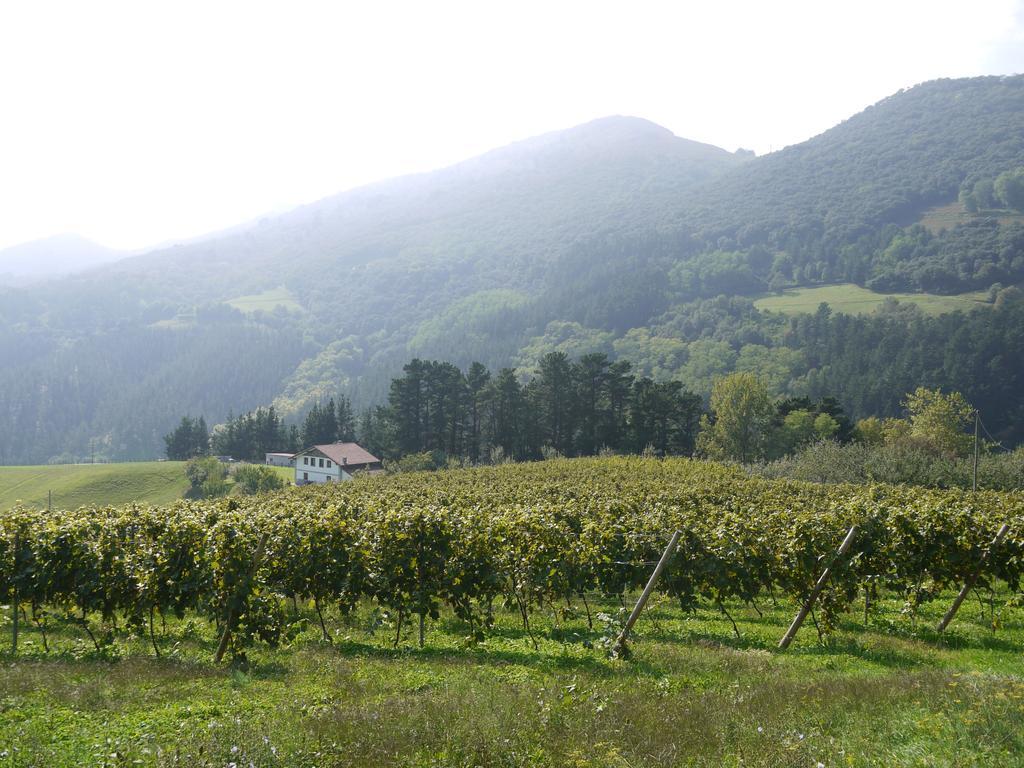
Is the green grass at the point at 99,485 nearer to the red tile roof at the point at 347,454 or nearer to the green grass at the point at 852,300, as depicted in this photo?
the red tile roof at the point at 347,454

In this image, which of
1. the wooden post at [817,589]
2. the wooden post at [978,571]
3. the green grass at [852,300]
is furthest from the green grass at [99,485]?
the green grass at [852,300]

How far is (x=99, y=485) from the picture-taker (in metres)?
73.1

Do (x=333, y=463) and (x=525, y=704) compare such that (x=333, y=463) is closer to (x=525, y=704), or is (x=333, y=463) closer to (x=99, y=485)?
(x=99, y=485)

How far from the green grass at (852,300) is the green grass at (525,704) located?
5843 inches

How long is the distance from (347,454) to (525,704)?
79.9m

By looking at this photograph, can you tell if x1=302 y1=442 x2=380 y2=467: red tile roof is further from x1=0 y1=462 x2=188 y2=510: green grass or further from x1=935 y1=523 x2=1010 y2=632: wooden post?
x1=935 y1=523 x2=1010 y2=632: wooden post

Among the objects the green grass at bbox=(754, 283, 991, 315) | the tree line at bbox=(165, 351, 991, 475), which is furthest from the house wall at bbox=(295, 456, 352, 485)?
the green grass at bbox=(754, 283, 991, 315)

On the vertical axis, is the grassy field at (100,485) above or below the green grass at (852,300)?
below

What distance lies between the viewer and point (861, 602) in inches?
603

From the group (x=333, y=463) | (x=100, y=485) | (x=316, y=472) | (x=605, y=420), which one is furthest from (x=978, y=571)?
(x=100, y=485)

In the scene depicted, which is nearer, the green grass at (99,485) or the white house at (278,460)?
the green grass at (99,485)

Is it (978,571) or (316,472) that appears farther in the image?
(316,472)

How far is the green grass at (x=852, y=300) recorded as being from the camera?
467ft

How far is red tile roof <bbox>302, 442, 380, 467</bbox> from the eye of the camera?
82625 millimetres
